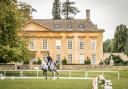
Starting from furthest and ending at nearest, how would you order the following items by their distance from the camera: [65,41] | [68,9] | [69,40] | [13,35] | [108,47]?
[108,47], [68,9], [69,40], [65,41], [13,35]

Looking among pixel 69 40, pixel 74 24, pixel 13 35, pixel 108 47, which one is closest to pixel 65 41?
pixel 69 40

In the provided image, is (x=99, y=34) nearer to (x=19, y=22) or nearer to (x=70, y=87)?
(x=19, y=22)

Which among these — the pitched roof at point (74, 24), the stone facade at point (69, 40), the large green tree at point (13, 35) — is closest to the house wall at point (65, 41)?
the stone facade at point (69, 40)

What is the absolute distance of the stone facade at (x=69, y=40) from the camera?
304 ft

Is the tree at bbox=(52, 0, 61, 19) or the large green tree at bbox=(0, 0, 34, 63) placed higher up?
the tree at bbox=(52, 0, 61, 19)

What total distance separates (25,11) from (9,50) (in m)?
6.09

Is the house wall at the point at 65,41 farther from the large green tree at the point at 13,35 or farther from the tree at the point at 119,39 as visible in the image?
the large green tree at the point at 13,35

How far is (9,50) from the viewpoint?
49781mm

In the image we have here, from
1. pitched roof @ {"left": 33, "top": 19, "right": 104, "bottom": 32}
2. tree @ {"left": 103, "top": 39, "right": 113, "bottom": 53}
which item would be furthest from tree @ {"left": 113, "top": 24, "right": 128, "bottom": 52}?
pitched roof @ {"left": 33, "top": 19, "right": 104, "bottom": 32}

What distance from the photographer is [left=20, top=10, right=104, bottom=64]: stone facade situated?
92.7 metres

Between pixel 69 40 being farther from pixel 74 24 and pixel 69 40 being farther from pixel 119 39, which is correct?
pixel 119 39

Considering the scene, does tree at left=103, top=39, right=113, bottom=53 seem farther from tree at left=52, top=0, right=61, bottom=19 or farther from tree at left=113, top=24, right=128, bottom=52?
tree at left=52, top=0, right=61, bottom=19

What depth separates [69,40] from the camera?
94.1 meters

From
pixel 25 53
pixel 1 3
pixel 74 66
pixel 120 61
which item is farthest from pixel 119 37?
pixel 1 3
